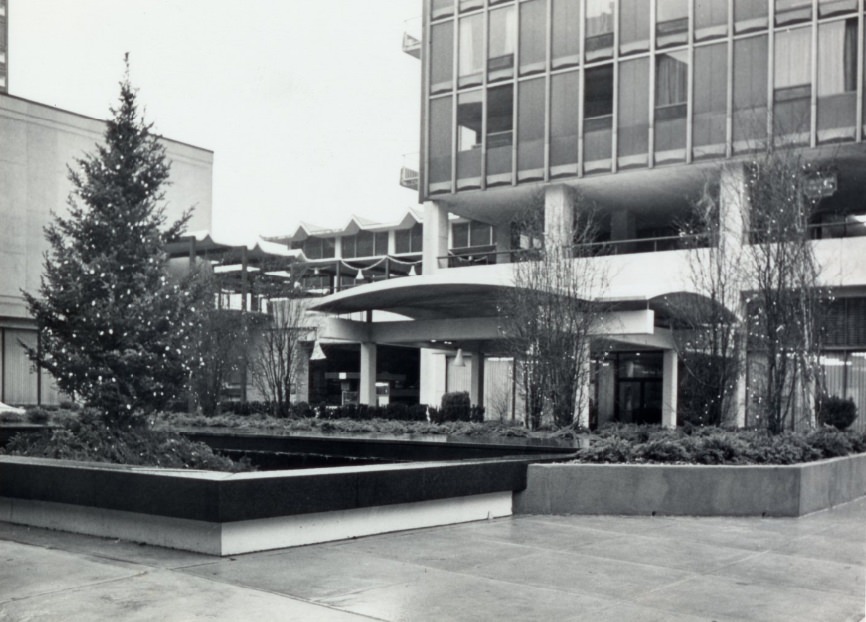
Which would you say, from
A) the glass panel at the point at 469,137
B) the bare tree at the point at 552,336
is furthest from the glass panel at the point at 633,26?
the bare tree at the point at 552,336

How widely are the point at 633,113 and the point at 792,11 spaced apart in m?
6.13

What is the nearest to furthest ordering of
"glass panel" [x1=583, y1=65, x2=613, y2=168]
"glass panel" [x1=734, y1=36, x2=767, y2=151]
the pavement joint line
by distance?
the pavement joint line < "glass panel" [x1=734, y1=36, x2=767, y2=151] < "glass panel" [x1=583, y1=65, x2=613, y2=168]

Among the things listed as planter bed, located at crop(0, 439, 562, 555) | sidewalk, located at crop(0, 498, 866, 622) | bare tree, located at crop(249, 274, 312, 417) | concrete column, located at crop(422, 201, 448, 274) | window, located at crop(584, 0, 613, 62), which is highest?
window, located at crop(584, 0, 613, 62)

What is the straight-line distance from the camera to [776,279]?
1762 cm

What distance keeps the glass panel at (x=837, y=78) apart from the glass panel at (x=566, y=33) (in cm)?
881

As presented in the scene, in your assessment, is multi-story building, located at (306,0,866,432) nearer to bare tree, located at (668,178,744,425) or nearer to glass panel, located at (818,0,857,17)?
glass panel, located at (818,0,857,17)

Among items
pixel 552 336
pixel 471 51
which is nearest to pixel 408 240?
pixel 471 51

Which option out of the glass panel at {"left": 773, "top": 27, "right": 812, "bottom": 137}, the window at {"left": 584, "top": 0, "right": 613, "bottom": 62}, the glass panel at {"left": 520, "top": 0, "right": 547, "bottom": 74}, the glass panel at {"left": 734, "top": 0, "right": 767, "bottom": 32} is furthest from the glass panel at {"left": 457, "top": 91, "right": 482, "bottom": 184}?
the glass panel at {"left": 773, "top": 27, "right": 812, "bottom": 137}

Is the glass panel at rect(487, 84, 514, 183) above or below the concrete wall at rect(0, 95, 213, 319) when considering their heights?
above

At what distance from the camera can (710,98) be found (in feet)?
108

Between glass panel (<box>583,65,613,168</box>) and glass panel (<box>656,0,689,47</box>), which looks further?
glass panel (<box>583,65,613,168</box>)

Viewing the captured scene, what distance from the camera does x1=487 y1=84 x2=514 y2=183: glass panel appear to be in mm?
37406

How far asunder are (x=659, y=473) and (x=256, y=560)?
617cm

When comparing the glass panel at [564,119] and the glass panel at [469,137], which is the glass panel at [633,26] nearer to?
the glass panel at [564,119]
